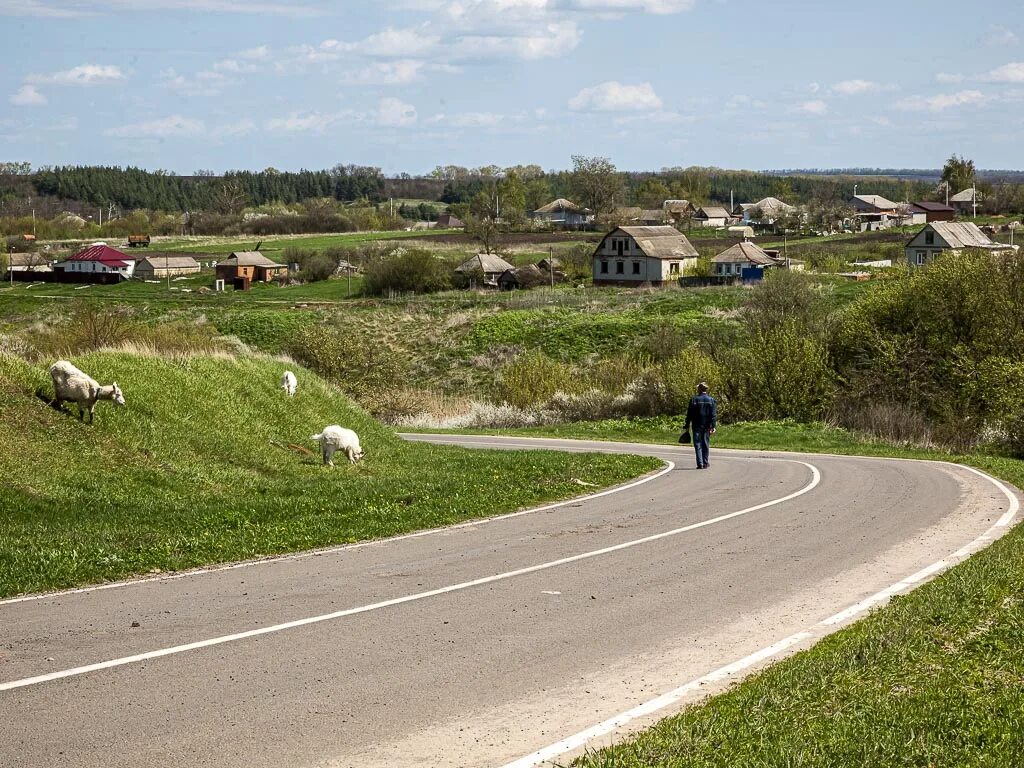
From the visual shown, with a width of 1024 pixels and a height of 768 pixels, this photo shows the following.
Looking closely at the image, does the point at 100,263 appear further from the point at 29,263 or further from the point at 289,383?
the point at 289,383

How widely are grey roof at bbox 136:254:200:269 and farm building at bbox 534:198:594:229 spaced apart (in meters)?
59.9

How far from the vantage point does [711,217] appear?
169m

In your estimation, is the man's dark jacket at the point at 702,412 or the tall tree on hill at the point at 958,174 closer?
the man's dark jacket at the point at 702,412

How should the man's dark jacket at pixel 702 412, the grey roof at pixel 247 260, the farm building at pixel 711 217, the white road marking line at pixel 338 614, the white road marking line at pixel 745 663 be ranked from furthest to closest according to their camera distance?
the farm building at pixel 711 217 → the grey roof at pixel 247 260 → the man's dark jacket at pixel 702 412 → the white road marking line at pixel 338 614 → the white road marking line at pixel 745 663

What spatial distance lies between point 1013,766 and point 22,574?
32.8 ft

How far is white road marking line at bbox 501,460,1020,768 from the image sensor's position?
8008 mm

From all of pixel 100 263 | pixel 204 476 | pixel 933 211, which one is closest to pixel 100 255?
pixel 100 263

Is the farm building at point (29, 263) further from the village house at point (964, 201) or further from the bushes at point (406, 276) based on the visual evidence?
the village house at point (964, 201)

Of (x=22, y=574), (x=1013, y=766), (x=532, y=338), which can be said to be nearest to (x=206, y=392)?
(x=22, y=574)

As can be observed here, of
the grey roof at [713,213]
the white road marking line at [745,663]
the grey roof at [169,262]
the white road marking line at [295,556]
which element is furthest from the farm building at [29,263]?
the white road marking line at [745,663]

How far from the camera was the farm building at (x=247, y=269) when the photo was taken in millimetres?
111125

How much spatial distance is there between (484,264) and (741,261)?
2176 centimetres

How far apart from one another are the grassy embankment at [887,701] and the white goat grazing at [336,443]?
13537 millimetres

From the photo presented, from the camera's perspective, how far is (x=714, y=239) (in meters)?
134
